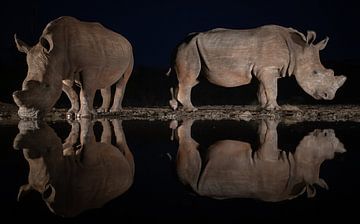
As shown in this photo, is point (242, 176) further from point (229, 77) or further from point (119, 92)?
point (119, 92)

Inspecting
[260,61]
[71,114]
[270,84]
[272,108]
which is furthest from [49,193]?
[260,61]

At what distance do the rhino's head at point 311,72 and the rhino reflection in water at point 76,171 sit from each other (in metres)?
5.48

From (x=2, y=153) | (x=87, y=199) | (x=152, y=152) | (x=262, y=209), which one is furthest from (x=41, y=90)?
(x=262, y=209)

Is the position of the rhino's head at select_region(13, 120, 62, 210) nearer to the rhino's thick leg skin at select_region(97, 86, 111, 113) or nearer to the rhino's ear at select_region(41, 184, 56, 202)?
the rhino's ear at select_region(41, 184, 56, 202)

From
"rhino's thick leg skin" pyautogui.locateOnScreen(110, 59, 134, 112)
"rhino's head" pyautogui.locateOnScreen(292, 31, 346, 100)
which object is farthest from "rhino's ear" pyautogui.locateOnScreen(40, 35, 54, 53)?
"rhino's head" pyautogui.locateOnScreen(292, 31, 346, 100)

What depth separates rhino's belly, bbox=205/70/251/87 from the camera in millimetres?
8711

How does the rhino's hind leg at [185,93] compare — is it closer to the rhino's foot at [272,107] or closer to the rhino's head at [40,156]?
the rhino's foot at [272,107]

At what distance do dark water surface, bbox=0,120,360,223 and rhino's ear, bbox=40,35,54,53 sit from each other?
2.80 m

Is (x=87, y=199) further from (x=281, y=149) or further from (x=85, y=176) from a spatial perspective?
(x=281, y=149)

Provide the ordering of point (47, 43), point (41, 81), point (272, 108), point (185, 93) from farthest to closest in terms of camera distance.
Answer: point (185, 93) < point (272, 108) < point (47, 43) < point (41, 81)

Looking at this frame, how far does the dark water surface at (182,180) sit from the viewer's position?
5.55 feet

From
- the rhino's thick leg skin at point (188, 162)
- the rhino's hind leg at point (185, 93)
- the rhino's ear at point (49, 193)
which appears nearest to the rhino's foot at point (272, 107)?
the rhino's hind leg at point (185, 93)

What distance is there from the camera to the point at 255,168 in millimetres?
2523

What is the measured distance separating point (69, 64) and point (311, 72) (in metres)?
4.56
